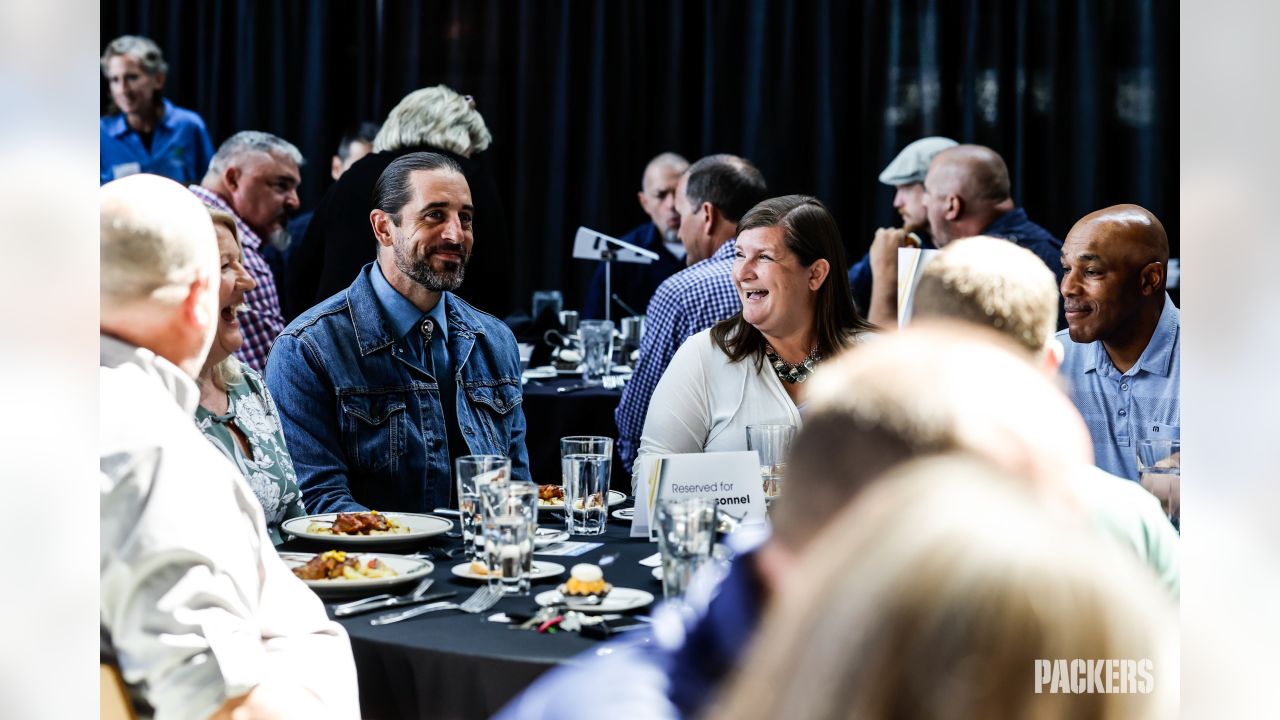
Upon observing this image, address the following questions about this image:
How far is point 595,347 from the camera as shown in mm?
4887

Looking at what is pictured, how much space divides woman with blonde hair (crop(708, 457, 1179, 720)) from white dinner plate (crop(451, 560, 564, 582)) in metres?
1.00

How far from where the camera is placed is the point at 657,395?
Answer: 2.91m

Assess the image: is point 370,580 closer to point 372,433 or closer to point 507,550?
point 507,550

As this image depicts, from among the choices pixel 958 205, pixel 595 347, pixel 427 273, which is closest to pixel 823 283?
pixel 958 205

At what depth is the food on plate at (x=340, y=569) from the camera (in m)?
1.71

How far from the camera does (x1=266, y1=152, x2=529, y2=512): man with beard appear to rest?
2.51 metres

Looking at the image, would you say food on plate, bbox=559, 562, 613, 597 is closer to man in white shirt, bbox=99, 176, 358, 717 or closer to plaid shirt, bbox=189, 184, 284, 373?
man in white shirt, bbox=99, 176, 358, 717

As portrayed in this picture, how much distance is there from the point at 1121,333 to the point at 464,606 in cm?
109

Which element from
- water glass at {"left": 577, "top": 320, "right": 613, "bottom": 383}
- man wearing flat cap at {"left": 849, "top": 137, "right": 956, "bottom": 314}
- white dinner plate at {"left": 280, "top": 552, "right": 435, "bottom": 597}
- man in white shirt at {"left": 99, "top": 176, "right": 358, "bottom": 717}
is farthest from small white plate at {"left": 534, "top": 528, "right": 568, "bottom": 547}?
water glass at {"left": 577, "top": 320, "right": 613, "bottom": 383}

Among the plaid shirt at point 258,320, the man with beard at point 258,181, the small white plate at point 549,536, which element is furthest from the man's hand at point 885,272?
the man with beard at point 258,181
